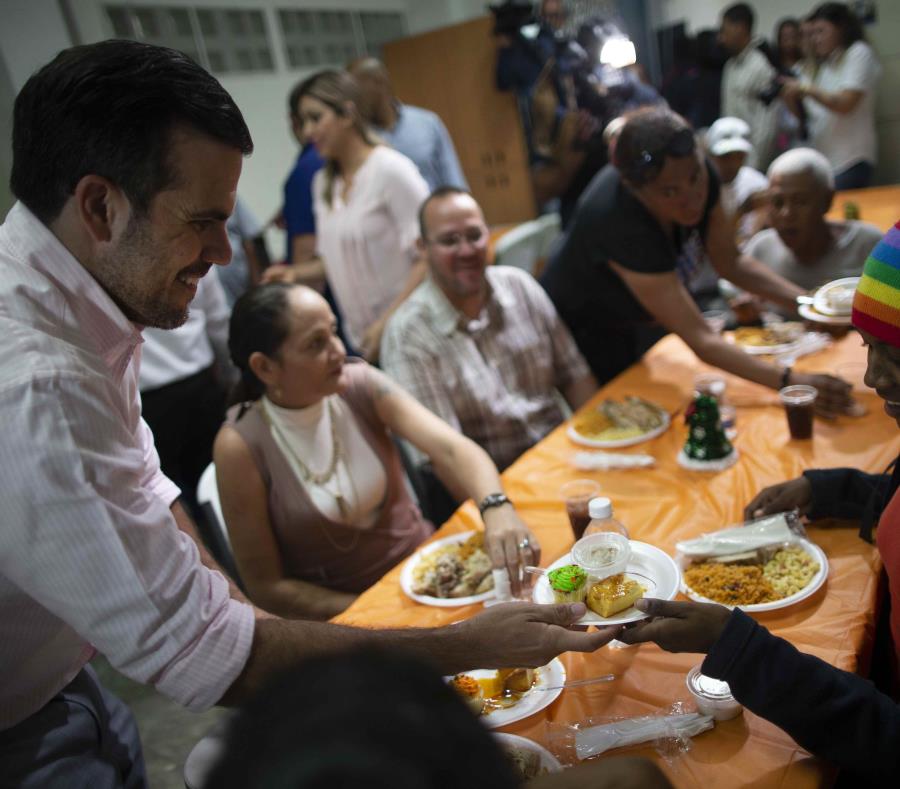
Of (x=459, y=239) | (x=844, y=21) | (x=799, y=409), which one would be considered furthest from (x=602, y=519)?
(x=844, y=21)

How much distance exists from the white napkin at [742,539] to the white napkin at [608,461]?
49 cm

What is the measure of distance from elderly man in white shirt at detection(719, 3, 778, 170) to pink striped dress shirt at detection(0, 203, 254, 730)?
668 cm

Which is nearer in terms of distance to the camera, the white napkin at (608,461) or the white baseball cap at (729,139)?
the white napkin at (608,461)

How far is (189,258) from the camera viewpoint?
3.66ft

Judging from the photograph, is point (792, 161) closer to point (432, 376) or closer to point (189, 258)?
point (432, 376)

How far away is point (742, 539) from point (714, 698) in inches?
18.1

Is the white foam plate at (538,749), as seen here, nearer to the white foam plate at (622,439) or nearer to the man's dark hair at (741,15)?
the white foam plate at (622,439)

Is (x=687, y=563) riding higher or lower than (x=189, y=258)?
lower

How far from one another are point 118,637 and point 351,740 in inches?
28.8

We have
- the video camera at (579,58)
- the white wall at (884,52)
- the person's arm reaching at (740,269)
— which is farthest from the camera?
the white wall at (884,52)

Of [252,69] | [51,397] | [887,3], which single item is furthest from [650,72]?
[51,397]

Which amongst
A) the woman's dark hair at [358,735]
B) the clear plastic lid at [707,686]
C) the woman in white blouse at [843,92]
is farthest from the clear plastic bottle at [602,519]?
the woman in white blouse at [843,92]

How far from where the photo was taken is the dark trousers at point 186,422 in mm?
3164

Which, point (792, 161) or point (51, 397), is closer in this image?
point (51, 397)
